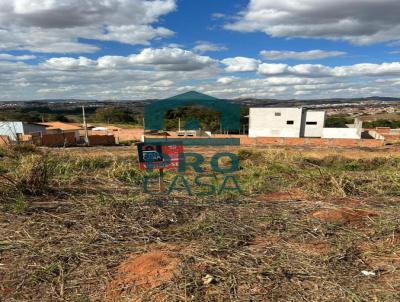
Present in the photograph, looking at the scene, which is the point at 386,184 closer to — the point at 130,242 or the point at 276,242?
the point at 276,242

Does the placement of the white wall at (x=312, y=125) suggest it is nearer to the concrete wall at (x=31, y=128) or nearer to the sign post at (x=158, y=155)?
the concrete wall at (x=31, y=128)

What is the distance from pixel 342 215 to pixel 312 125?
118 ft

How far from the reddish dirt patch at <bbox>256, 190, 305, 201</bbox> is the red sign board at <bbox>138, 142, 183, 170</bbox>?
1.64 metres

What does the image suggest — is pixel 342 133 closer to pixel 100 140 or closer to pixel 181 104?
pixel 100 140

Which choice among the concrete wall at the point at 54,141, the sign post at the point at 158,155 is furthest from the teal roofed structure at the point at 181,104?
the concrete wall at the point at 54,141

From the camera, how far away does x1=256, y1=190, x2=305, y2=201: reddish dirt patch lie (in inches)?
207

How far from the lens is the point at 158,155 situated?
5.26m

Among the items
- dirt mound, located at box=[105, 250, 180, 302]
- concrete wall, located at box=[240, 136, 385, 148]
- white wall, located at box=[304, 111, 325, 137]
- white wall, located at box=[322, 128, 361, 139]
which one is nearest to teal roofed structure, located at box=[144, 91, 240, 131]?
dirt mound, located at box=[105, 250, 180, 302]

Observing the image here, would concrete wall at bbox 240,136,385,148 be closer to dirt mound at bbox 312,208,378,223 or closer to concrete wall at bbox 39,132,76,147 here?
concrete wall at bbox 39,132,76,147

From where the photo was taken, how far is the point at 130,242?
11.3ft

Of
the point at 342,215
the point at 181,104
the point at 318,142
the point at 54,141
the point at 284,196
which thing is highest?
the point at 181,104

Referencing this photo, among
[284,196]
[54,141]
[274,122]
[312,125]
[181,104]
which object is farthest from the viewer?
[312,125]

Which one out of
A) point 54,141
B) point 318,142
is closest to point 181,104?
point 54,141

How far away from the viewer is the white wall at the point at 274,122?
120ft
